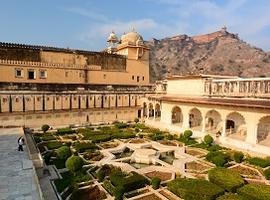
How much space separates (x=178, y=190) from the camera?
12.0 meters

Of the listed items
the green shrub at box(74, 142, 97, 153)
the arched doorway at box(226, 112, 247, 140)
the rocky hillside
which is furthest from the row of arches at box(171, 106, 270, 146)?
the rocky hillside

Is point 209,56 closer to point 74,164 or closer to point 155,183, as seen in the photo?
point 155,183

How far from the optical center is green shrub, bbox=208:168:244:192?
12430 millimetres

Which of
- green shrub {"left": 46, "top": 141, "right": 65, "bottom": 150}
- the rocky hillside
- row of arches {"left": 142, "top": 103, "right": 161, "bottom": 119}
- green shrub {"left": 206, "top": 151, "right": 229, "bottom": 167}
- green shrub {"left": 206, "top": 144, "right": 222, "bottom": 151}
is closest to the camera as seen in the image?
green shrub {"left": 206, "top": 151, "right": 229, "bottom": 167}

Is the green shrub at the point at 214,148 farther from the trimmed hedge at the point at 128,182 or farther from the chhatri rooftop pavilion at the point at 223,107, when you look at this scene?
the trimmed hedge at the point at 128,182

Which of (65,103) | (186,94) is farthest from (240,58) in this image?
(65,103)

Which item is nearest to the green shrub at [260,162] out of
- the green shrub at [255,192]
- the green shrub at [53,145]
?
the green shrub at [255,192]

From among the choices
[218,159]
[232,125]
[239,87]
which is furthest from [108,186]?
[232,125]

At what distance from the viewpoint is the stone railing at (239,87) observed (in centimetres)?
2092

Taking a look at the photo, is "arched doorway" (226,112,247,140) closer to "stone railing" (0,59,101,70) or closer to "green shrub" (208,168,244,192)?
"green shrub" (208,168,244,192)

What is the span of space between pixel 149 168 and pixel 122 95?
20.3 metres

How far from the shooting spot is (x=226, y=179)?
1299 centimetres

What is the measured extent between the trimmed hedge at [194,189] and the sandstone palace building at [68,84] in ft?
69.9

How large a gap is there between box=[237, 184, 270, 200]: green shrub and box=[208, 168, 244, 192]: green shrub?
378 mm
